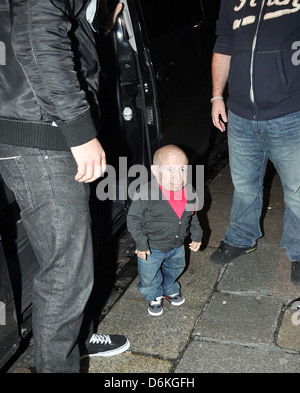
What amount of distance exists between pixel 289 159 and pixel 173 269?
928 mm

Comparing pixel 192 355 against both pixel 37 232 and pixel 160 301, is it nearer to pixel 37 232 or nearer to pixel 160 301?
pixel 160 301

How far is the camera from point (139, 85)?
10.5 feet

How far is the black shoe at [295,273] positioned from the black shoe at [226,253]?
392 millimetres

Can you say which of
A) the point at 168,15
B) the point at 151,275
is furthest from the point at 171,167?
the point at 168,15

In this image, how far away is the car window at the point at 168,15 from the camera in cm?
339

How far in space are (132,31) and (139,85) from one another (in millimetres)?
337

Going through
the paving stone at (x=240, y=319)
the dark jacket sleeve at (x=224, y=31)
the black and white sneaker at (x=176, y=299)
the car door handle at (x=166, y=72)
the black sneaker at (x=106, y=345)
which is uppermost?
the dark jacket sleeve at (x=224, y=31)

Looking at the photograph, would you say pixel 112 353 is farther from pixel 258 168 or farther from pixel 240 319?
pixel 258 168

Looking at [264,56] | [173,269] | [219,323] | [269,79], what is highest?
[264,56]

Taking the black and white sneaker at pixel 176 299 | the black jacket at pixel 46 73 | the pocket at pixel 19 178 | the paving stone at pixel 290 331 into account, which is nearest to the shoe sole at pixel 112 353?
the black and white sneaker at pixel 176 299

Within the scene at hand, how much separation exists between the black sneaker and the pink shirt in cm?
74

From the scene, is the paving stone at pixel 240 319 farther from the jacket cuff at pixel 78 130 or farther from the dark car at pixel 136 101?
the jacket cuff at pixel 78 130

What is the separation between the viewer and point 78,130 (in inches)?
72.4

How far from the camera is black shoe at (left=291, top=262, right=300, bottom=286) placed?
3.03 meters
